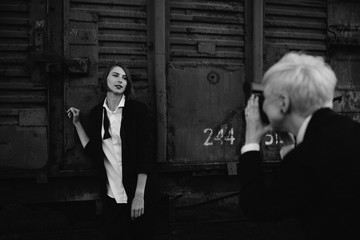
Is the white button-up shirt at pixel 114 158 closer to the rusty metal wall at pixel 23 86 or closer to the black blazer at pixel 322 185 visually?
the rusty metal wall at pixel 23 86

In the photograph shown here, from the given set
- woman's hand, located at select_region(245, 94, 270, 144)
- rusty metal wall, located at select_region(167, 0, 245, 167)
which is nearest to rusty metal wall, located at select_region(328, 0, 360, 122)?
rusty metal wall, located at select_region(167, 0, 245, 167)

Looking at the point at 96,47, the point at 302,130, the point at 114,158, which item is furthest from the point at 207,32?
the point at 302,130

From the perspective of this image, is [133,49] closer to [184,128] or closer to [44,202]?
[184,128]

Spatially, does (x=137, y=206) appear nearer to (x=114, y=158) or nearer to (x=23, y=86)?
(x=114, y=158)

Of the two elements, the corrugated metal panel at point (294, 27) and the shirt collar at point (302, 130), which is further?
the corrugated metal panel at point (294, 27)

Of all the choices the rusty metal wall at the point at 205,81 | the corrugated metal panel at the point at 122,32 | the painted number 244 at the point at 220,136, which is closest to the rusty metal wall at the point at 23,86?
the corrugated metal panel at the point at 122,32

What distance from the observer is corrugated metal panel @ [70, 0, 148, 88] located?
2982 millimetres

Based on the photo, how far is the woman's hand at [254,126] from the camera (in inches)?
53.6

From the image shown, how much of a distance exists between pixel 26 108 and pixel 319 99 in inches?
93.5

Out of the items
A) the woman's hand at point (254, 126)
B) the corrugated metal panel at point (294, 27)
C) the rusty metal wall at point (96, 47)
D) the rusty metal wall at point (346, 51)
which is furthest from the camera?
the rusty metal wall at point (346, 51)

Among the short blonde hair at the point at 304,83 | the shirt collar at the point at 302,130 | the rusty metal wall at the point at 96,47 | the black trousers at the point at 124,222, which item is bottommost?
the black trousers at the point at 124,222

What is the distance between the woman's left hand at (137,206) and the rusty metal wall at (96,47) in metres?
0.66

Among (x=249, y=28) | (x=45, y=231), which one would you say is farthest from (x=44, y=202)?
(x=249, y=28)

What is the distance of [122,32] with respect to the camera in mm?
3039
